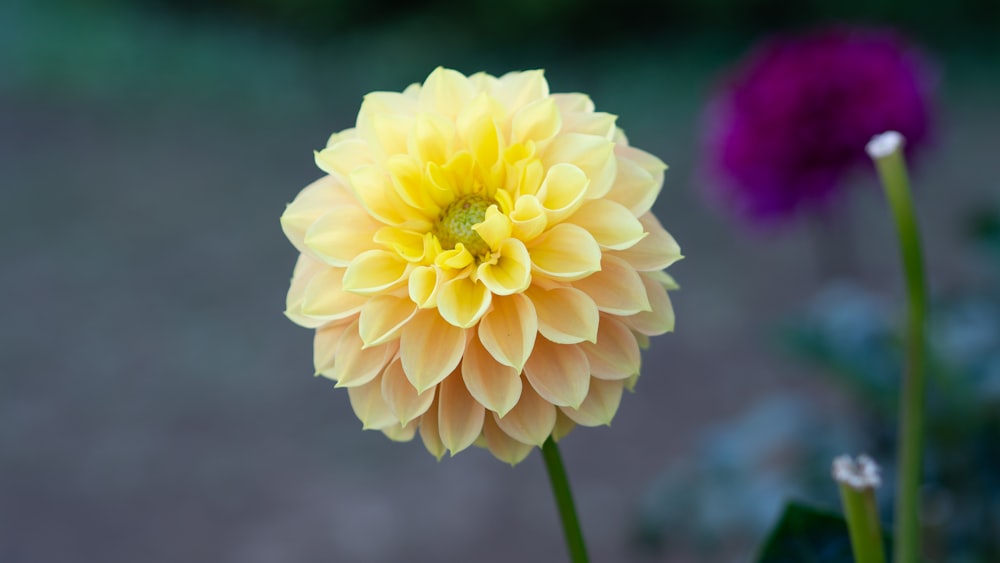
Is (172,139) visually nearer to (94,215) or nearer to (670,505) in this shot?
(94,215)

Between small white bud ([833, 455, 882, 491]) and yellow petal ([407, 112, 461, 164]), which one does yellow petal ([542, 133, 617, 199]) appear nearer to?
yellow petal ([407, 112, 461, 164])

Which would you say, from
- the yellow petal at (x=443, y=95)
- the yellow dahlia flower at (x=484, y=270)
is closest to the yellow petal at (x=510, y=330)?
the yellow dahlia flower at (x=484, y=270)

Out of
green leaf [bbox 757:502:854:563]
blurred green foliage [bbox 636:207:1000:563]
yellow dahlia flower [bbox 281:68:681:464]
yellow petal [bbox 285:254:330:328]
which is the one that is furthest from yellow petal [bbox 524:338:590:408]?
blurred green foliage [bbox 636:207:1000:563]

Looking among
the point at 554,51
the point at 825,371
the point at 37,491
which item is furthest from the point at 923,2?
the point at 37,491

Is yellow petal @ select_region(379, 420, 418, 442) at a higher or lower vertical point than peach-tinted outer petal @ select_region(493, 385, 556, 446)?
higher

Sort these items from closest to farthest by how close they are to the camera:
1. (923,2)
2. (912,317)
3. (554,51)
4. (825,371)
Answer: (912,317), (825,371), (923,2), (554,51)

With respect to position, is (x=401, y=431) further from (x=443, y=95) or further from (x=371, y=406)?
(x=443, y=95)
